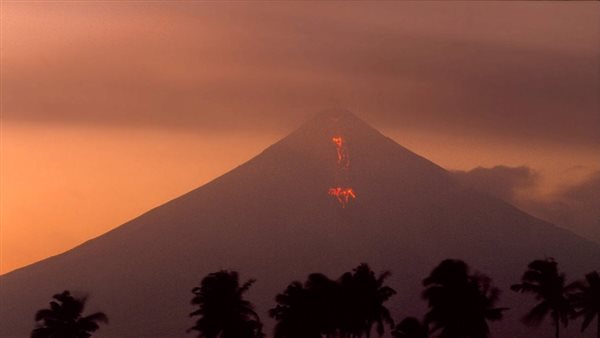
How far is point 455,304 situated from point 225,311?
16.5 meters

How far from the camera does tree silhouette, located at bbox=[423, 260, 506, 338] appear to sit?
92.8m

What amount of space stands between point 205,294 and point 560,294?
23078 millimetres

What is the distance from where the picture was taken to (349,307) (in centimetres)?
10825

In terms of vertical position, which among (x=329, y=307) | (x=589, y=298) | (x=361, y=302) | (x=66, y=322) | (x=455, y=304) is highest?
(x=589, y=298)

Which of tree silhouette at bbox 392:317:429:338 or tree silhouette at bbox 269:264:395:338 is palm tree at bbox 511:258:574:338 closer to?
tree silhouette at bbox 269:264:395:338

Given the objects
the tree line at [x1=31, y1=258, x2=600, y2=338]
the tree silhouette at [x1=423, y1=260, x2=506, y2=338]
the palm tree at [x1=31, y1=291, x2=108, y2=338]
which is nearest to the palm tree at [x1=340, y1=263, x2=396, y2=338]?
the tree line at [x1=31, y1=258, x2=600, y2=338]

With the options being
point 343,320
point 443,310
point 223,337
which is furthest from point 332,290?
point 443,310

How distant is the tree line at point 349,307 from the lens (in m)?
93.1

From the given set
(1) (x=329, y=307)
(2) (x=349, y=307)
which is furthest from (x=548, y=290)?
(1) (x=329, y=307)

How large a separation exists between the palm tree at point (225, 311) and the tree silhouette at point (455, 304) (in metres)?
13.2

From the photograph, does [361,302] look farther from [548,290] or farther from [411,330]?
[411,330]

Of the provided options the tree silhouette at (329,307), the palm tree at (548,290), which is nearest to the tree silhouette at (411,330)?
the tree silhouette at (329,307)

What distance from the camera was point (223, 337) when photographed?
102m

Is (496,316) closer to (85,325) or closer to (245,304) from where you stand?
(245,304)
